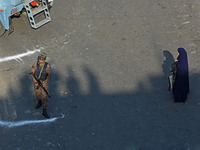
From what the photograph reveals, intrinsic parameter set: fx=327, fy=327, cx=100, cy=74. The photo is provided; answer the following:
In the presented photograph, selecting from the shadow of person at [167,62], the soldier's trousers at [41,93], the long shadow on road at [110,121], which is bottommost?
the long shadow on road at [110,121]

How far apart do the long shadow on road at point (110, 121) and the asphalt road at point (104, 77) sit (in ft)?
0.07

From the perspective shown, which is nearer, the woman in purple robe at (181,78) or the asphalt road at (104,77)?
the asphalt road at (104,77)

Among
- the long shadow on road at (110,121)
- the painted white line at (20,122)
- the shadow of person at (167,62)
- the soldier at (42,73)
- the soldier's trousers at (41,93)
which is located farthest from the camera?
the shadow of person at (167,62)

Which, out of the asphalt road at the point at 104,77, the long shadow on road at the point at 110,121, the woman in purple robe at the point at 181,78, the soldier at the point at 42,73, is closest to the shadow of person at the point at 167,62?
the asphalt road at the point at 104,77

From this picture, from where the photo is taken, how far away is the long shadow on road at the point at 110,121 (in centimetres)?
711

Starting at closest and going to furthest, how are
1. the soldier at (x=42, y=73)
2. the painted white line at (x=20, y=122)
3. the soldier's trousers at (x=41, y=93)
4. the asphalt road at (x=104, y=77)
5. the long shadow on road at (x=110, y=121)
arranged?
the long shadow on road at (x=110, y=121) → the asphalt road at (x=104, y=77) → the soldier at (x=42, y=73) → the soldier's trousers at (x=41, y=93) → the painted white line at (x=20, y=122)

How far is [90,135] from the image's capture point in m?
7.33

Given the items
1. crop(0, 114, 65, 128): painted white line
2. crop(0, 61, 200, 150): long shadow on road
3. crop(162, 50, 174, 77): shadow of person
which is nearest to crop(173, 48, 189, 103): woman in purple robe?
crop(0, 61, 200, 150): long shadow on road

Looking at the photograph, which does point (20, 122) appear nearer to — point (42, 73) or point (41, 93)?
point (41, 93)

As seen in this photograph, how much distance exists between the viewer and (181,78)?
24.8 feet

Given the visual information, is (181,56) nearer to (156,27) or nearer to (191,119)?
(191,119)

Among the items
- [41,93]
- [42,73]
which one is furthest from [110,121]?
[42,73]

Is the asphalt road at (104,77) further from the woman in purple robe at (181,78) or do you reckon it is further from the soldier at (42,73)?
the soldier at (42,73)

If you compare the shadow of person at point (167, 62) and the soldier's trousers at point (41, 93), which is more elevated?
the soldier's trousers at point (41, 93)
